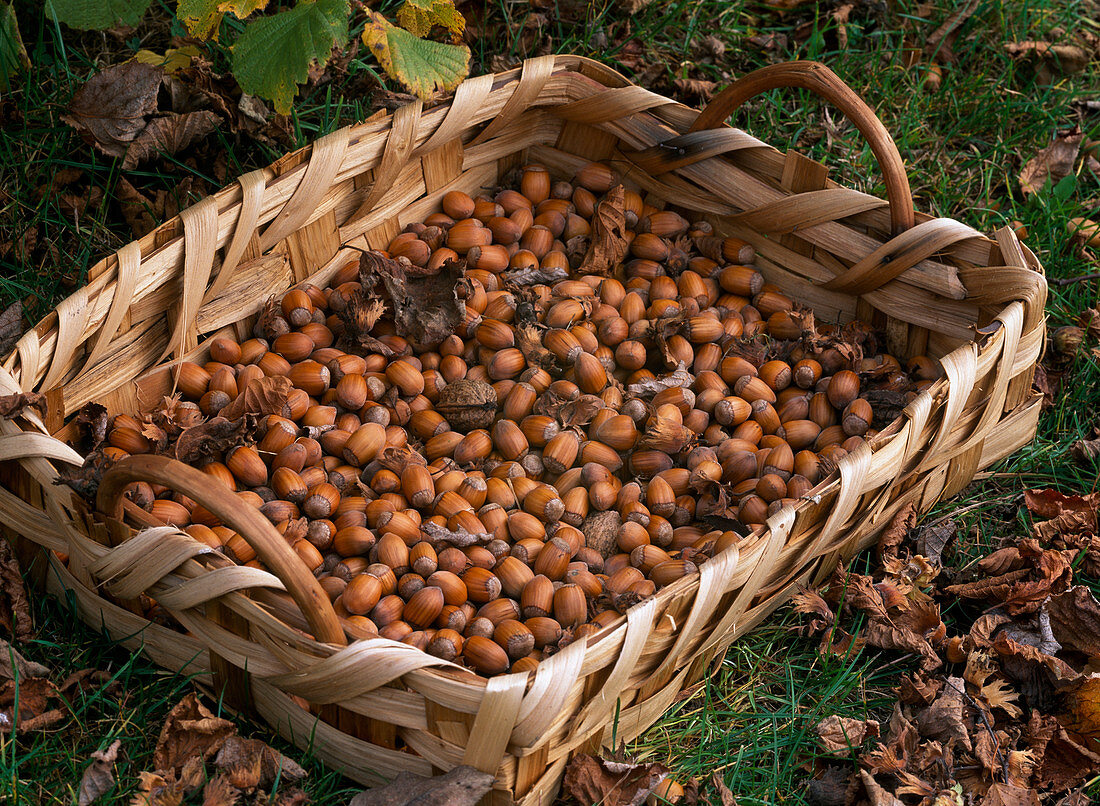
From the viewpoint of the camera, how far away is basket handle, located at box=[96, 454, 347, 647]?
5.16 feet

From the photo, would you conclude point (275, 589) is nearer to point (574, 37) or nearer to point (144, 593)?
point (144, 593)

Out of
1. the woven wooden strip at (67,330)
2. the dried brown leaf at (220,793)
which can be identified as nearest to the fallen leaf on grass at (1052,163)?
the woven wooden strip at (67,330)

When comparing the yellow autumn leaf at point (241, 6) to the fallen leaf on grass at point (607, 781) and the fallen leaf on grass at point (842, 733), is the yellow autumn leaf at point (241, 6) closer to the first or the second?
the fallen leaf on grass at point (607, 781)

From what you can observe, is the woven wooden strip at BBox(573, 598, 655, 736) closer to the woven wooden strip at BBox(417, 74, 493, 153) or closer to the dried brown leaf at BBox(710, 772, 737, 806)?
the dried brown leaf at BBox(710, 772, 737, 806)

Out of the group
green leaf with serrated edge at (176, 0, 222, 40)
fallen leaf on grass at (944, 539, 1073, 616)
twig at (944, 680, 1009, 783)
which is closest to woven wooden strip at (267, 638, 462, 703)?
twig at (944, 680, 1009, 783)

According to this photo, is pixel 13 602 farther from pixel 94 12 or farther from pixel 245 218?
pixel 94 12

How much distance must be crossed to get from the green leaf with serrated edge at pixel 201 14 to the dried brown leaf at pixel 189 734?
4.56 ft

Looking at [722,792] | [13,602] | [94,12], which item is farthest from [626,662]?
[94,12]

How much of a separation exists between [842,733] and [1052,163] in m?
2.26

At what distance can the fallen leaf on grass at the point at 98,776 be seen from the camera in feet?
5.85

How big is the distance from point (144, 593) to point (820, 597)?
4.48 feet

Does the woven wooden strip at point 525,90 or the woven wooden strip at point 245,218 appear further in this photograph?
the woven wooden strip at point 525,90

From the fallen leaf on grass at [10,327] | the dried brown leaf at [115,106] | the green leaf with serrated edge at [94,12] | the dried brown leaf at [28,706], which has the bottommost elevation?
the dried brown leaf at [28,706]

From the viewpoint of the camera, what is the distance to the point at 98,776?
180cm
